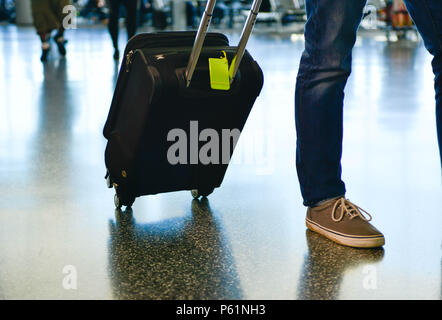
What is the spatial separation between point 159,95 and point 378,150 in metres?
1.36

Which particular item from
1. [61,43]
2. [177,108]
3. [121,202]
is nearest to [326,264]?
[177,108]

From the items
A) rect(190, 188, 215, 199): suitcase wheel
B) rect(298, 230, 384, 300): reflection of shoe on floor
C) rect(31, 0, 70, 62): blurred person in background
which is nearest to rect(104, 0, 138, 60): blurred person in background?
rect(31, 0, 70, 62): blurred person in background

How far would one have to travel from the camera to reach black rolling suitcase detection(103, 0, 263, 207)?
6.12 feet

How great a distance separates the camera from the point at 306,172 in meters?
1.89

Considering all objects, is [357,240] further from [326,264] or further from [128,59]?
[128,59]

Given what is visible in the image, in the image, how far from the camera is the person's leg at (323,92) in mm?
1771

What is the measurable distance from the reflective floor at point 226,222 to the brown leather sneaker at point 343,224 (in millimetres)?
37

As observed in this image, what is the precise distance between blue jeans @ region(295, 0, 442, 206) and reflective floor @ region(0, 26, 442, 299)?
0.60 ft

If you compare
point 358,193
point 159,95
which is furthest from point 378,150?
point 159,95

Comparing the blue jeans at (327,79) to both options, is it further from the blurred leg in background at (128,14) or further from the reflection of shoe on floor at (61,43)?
the reflection of shoe on floor at (61,43)

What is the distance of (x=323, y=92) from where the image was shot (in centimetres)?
183

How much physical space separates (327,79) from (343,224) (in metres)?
0.39

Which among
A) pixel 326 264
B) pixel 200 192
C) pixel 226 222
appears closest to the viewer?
pixel 326 264
